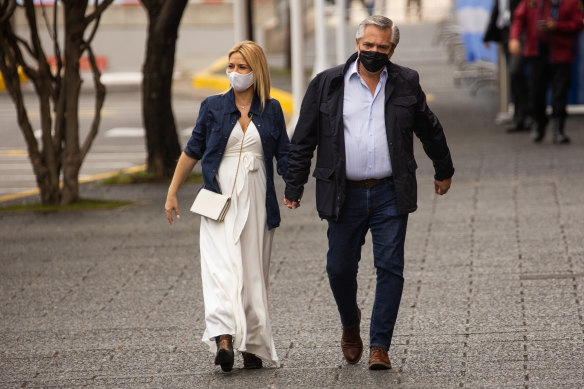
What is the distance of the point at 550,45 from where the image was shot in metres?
13.5

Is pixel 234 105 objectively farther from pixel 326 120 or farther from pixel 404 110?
pixel 404 110

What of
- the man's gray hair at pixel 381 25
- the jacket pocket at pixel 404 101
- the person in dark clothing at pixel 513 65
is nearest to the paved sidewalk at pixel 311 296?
the jacket pocket at pixel 404 101

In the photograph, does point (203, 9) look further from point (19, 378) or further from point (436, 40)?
point (19, 378)

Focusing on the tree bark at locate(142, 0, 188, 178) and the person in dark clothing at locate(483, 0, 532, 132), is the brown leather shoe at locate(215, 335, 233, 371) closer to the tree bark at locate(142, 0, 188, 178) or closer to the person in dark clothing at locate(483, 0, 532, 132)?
the tree bark at locate(142, 0, 188, 178)

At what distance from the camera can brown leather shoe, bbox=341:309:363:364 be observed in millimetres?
5766

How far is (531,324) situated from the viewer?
635cm

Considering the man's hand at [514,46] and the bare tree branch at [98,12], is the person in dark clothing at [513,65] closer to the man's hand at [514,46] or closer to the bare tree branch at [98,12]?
the man's hand at [514,46]

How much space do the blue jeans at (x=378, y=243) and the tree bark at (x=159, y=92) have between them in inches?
286

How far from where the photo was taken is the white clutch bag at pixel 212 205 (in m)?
5.72

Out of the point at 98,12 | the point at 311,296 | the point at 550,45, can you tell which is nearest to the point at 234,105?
the point at 311,296

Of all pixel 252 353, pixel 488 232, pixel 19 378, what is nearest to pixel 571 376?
pixel 252 353

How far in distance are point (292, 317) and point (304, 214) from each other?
11.8 ft

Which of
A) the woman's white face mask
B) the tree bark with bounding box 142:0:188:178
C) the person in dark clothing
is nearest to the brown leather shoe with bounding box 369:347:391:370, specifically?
the woman's white face mask

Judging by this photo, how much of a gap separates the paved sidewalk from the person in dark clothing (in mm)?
2963
